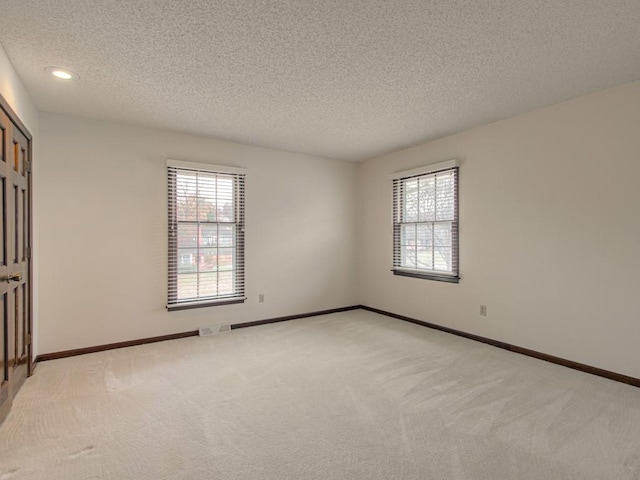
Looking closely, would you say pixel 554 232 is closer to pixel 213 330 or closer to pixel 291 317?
pixel 291 317

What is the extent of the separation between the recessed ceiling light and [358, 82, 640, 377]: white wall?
12.9 feet

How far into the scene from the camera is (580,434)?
6.90ft

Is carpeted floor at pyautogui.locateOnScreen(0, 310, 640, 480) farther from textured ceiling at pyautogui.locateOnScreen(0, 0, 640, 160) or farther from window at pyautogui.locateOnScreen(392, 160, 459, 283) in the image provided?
textured ceiling at pyautogui.locateOnScreen(0, 0, 640, 160)

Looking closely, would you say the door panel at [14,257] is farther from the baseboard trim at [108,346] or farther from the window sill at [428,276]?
the window sill at [428,276]

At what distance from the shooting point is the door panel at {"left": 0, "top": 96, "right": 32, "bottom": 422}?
2.28 m

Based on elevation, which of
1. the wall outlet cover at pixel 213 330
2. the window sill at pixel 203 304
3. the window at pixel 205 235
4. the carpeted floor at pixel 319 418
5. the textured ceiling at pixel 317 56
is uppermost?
the textured ceiling at pixel 317 56

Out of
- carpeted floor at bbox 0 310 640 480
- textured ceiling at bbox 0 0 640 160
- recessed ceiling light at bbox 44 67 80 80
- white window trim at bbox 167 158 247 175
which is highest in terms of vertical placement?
textured ceiling at bbox 0 0 640 160

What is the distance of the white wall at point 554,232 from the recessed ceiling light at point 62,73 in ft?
12.9

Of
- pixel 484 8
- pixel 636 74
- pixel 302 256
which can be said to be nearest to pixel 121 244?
pixel 302 256

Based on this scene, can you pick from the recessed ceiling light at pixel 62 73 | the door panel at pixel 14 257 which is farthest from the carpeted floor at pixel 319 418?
the recessed ceiling light at pixel 62 73

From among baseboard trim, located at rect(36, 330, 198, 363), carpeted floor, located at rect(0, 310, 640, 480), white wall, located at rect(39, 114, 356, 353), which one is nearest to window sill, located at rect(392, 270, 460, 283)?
carpeted floor, located at rect(0, 310, 640, 480)

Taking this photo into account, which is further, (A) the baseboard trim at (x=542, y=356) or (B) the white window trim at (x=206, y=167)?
(B) the white window trim at (x=206, y=167)

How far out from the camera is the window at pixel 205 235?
411 centimetres

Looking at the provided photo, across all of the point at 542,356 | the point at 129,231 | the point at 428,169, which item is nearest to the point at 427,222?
the point at 428,169
